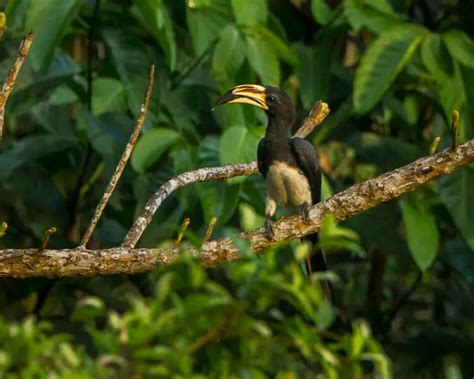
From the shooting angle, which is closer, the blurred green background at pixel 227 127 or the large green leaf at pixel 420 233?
the blurred green background at pixel 227 127

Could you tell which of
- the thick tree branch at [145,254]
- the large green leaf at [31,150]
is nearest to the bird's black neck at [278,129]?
the thick tree branch at [145,254]

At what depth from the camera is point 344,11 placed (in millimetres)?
5551

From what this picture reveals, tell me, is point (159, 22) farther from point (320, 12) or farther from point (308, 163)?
point (320, 12)

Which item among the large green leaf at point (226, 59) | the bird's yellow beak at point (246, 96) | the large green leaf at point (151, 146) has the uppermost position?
the bird's yellow beak at point (246, 96)

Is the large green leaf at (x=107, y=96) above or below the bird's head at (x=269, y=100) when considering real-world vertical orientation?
below

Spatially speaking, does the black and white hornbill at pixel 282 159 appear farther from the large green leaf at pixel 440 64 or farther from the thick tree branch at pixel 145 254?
the thick tree branch at pixel 145 254

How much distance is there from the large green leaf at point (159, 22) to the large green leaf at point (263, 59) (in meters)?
0.28

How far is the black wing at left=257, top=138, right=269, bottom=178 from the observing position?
15.7 ft

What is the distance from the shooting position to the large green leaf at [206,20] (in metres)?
5.30

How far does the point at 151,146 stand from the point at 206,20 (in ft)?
1.66

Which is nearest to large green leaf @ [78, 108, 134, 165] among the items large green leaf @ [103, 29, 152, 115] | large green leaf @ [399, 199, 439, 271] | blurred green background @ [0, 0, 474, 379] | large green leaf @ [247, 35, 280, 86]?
blurred green background @ [0, 0, 474, 379]

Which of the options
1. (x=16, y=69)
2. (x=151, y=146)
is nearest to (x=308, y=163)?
(x=151, y=146)

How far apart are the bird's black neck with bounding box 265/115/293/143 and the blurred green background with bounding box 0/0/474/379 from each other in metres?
0.15

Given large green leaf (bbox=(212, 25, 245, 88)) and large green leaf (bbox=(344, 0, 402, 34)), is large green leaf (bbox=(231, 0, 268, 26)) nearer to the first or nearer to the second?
large green leaf (bbox=(212, 25, 245, 88))
